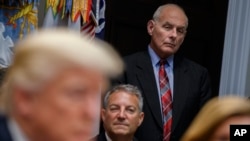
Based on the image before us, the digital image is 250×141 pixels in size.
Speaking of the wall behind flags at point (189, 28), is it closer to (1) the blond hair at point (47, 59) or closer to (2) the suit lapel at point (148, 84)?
(2) the suit lapel at point (148, 84)

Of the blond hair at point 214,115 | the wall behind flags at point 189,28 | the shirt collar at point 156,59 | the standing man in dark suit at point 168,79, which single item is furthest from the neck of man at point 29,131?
the wall behind flags at point 189,28

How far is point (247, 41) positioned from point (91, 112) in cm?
444

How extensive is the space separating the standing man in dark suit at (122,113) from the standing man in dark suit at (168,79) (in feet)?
0.89

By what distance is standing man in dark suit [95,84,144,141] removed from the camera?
12.6 ft

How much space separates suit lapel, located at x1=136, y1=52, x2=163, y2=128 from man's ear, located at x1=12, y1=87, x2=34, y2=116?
2.98 metres

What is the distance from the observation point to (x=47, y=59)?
132cm

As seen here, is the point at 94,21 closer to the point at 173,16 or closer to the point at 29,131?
the point at 173,16

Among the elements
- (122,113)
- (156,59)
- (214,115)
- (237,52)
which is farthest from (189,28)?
(214,115)

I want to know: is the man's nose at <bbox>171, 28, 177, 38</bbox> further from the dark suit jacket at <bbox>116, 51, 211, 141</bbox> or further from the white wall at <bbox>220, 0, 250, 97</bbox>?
the white wall at <bbox>220, 0, 250, 97</bbox>

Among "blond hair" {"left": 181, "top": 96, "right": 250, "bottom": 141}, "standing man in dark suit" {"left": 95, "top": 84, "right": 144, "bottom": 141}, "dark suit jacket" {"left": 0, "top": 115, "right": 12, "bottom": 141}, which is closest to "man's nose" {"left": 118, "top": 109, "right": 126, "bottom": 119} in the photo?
"standing man in dark suit" {"left": 95, "top": 84, "right": 144, "bottom": 141}

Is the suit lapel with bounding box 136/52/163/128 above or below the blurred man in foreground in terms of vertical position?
below

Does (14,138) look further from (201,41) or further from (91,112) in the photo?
(201,41)

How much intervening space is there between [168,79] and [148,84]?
15 centimetres

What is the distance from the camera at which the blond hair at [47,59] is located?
130 centimetres
